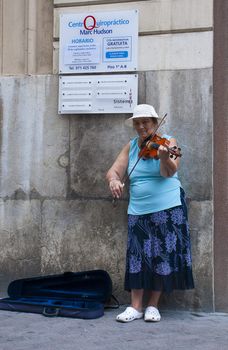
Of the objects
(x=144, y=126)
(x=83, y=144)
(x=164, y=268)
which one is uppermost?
(x=144, y=126)

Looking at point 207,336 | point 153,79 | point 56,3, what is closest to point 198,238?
point 207,336

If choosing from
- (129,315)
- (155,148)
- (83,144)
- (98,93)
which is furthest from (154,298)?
(98,93)

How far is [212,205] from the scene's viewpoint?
564cm

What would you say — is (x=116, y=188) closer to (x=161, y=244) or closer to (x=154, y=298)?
(x=161, y=244)

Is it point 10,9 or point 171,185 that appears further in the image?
point 10,9

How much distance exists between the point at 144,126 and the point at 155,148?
0.34 meters

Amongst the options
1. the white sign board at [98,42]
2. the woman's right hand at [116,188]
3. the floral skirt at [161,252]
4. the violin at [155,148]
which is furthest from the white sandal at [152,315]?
the white sign board at [98,42]

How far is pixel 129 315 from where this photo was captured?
210 inches

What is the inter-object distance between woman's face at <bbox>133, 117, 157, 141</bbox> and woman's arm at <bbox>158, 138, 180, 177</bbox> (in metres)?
0.21

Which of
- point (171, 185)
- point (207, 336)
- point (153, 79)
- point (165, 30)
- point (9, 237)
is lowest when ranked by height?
point (207, 336)

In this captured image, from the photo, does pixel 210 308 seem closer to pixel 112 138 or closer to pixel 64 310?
pixel 64 310

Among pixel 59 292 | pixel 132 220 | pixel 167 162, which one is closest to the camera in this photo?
pixel 167 162

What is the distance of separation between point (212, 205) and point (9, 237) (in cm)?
191

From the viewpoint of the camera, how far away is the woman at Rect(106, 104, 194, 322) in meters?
5.36
